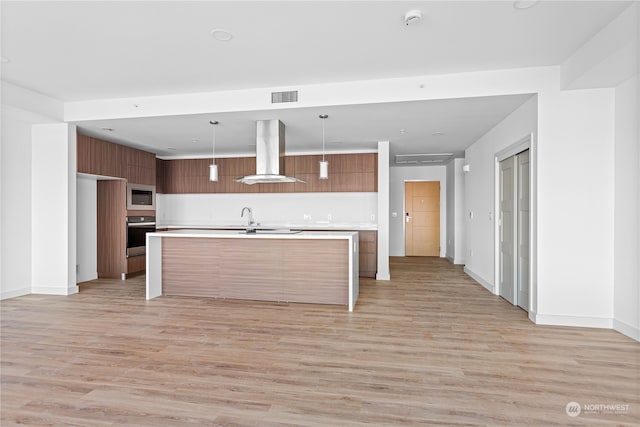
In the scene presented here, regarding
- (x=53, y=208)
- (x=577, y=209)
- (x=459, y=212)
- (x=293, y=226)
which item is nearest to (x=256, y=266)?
(x=293, y=226)

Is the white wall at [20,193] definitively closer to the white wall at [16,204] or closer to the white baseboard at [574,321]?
the white wall at [16,204]

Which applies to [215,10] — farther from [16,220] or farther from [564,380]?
[16,220]

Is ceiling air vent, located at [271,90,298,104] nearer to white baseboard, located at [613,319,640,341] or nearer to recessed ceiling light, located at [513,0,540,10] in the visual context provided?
recessed ceiling light, located at [513,0,540,10]

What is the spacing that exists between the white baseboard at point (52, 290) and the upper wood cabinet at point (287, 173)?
2991 mm

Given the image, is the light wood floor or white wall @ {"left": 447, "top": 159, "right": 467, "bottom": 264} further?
white wall @ {"left": 447, "top": 159, "right": 467, "bottom": 264}

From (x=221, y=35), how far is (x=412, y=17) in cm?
156

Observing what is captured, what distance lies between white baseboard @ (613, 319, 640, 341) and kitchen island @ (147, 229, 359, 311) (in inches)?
103

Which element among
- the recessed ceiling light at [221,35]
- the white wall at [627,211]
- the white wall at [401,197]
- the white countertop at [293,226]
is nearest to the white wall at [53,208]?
the white countertop at [293,226]

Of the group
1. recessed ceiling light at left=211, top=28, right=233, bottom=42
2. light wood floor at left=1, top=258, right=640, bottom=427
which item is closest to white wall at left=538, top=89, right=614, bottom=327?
light wood floor at left=1, top=258, right=640, bottom=427

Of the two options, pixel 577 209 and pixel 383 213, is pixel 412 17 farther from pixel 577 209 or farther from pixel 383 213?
pixel 383 213

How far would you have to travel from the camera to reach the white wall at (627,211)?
3053 mm

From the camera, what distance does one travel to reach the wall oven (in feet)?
19.5

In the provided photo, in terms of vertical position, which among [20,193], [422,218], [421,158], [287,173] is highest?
[421,158]

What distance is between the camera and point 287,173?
7.06 m
